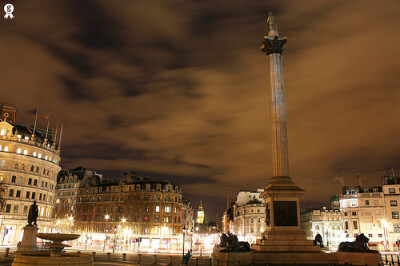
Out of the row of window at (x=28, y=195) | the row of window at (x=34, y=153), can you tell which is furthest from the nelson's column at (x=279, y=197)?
the row of window at (x=34, y=153)

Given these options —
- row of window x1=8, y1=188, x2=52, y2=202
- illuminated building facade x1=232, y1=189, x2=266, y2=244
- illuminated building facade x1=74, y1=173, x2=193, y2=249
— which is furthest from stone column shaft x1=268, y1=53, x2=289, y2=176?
illuminated building facade x1=232, y1=189, x2=266, y2=244

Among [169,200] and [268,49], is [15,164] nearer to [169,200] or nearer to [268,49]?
[169,200]

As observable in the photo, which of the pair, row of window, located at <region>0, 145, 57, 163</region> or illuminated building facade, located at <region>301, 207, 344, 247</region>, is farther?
illuminated building facade, located at <region>301, 207, 344, 247</region>

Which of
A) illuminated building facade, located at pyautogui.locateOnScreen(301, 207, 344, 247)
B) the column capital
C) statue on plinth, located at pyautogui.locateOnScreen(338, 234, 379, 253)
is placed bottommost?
statue on plinth, located at pyautogui.locateOnScreen(338, 234, 379, 253)

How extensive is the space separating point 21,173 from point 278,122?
57914mm

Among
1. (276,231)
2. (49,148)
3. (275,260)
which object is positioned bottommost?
(275,260)

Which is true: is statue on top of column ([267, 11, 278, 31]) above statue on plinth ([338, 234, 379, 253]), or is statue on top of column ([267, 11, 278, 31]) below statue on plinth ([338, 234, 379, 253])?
above

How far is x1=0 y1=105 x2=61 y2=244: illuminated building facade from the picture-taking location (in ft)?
210

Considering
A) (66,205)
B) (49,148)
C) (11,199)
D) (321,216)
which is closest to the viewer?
(11,199)

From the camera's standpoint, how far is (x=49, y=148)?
248 feet

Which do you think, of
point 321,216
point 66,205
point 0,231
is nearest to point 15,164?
point 0,231

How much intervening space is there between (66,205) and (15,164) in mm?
37591

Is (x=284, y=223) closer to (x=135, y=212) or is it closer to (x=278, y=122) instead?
(x=278, y=122)

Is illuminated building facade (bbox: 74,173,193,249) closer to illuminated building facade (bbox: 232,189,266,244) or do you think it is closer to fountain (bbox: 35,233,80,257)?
illuminated building facade (bbox: 232,189,266,244)
